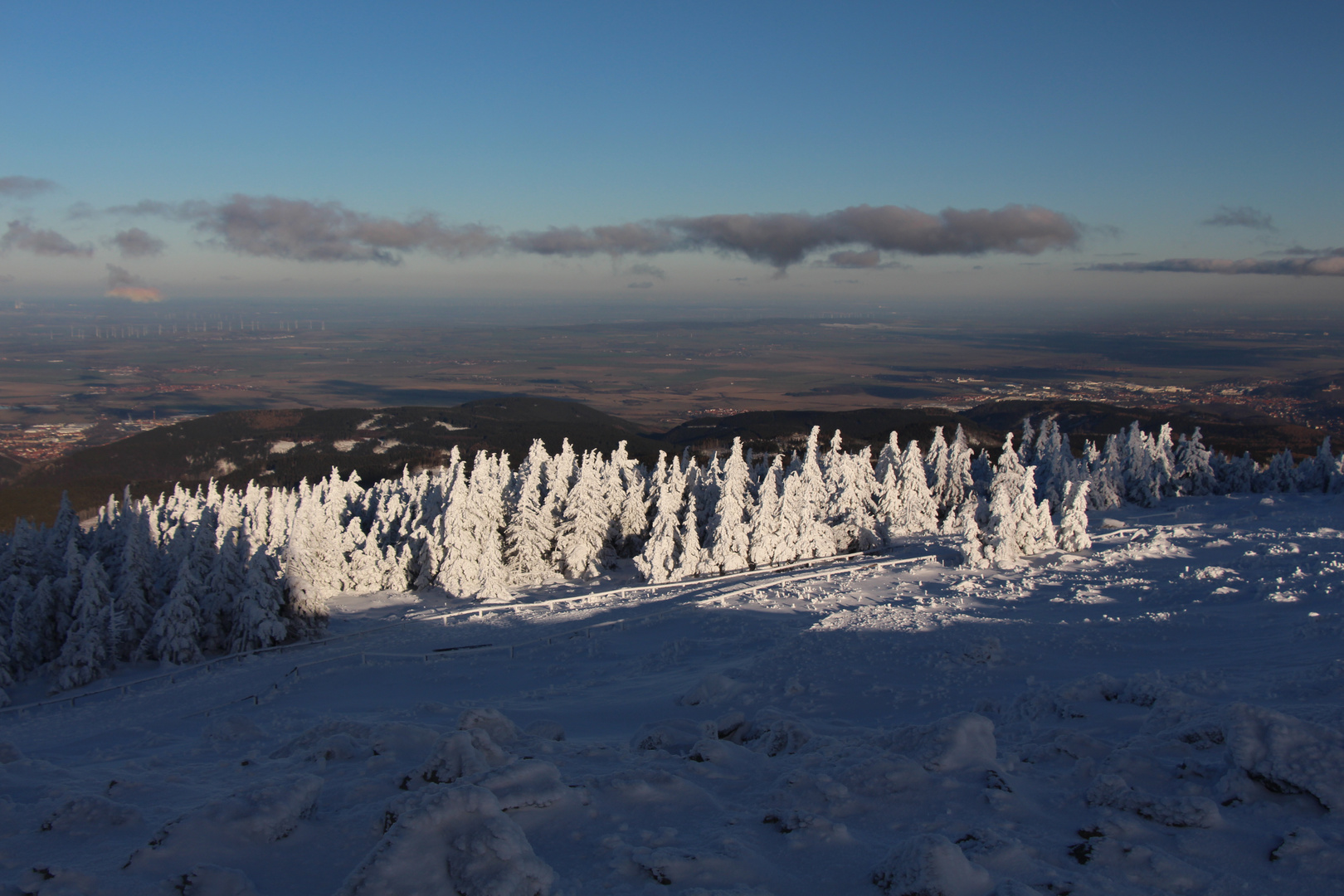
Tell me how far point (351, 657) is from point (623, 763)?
653 inches

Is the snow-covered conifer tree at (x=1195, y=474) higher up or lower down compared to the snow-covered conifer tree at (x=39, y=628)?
higher up

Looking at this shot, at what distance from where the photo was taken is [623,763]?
1052 centimetres

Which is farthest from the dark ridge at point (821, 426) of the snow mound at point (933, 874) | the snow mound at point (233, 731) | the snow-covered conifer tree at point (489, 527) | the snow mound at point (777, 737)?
the snow mound at point (933, 874)

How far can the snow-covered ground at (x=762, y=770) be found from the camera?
6.78 m

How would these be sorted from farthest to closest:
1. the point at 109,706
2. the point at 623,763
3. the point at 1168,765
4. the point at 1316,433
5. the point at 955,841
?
the point at 1316,433 < the point at 109,706 < the point at 623,763 < the point at 1168,765 < the point at 955,841

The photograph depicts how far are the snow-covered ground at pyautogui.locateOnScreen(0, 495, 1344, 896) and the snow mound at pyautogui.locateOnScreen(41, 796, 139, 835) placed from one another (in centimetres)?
2

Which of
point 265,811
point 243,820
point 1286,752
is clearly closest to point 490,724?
point 265,811

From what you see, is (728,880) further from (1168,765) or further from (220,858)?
(1168,765)

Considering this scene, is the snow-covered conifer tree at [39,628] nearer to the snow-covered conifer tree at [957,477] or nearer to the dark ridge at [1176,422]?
the snow-covered conifer tree at [957,477]

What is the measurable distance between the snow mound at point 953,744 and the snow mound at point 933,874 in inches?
113

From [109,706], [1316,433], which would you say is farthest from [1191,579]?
[1316,433]

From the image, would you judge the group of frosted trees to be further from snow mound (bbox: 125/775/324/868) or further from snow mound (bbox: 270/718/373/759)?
snow mound (bbox: 125/775/324/868)

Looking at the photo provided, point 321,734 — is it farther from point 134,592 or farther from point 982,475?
point 982,475

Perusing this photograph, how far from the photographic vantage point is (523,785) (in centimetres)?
834
